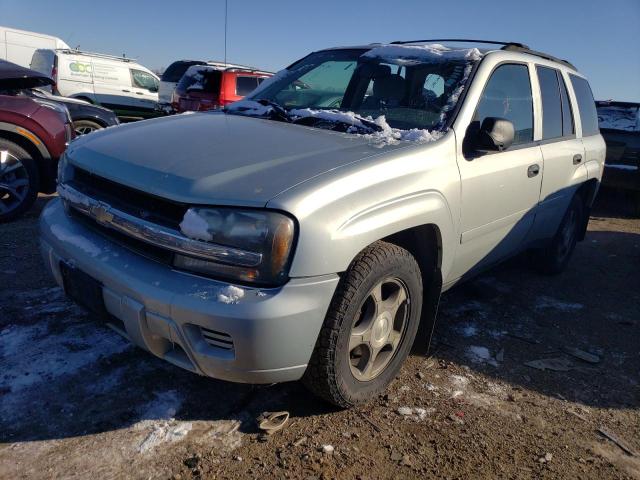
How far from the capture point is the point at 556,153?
3750mm

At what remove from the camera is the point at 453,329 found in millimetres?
3508

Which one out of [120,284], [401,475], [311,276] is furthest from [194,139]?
[401,475]

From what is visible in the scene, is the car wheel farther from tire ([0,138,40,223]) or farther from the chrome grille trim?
the chrome grille trim

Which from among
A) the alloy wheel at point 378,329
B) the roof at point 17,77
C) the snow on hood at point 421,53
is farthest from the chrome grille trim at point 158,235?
the roof at point 17,77

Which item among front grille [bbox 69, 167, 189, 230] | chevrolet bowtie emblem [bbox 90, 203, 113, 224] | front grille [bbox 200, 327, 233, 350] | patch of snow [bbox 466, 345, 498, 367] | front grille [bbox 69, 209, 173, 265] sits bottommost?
patch of snow [bbox 466, 345, 498, 367]

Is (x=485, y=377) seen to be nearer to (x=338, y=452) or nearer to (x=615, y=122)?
(x=338, y=452)

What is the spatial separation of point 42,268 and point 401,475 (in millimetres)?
3166

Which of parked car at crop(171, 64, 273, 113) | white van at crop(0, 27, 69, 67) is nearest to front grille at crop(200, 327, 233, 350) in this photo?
parked car at crop(171, 64, 273, 113)

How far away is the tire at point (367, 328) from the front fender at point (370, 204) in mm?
120

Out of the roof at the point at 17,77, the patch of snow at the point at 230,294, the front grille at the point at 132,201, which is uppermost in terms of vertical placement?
the roof at the point at 17,77

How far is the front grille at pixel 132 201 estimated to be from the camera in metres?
2.07

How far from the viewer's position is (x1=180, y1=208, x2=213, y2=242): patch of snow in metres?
1.93

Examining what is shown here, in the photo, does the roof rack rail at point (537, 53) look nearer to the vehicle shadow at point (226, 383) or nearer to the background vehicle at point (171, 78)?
the vehicle shadow at point (226, 383)

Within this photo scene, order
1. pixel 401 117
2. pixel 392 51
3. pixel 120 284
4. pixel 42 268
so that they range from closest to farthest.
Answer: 1. pixel 120 284
2. pixel 401 117
3. pixel 392 51
4. pixel 42 268
